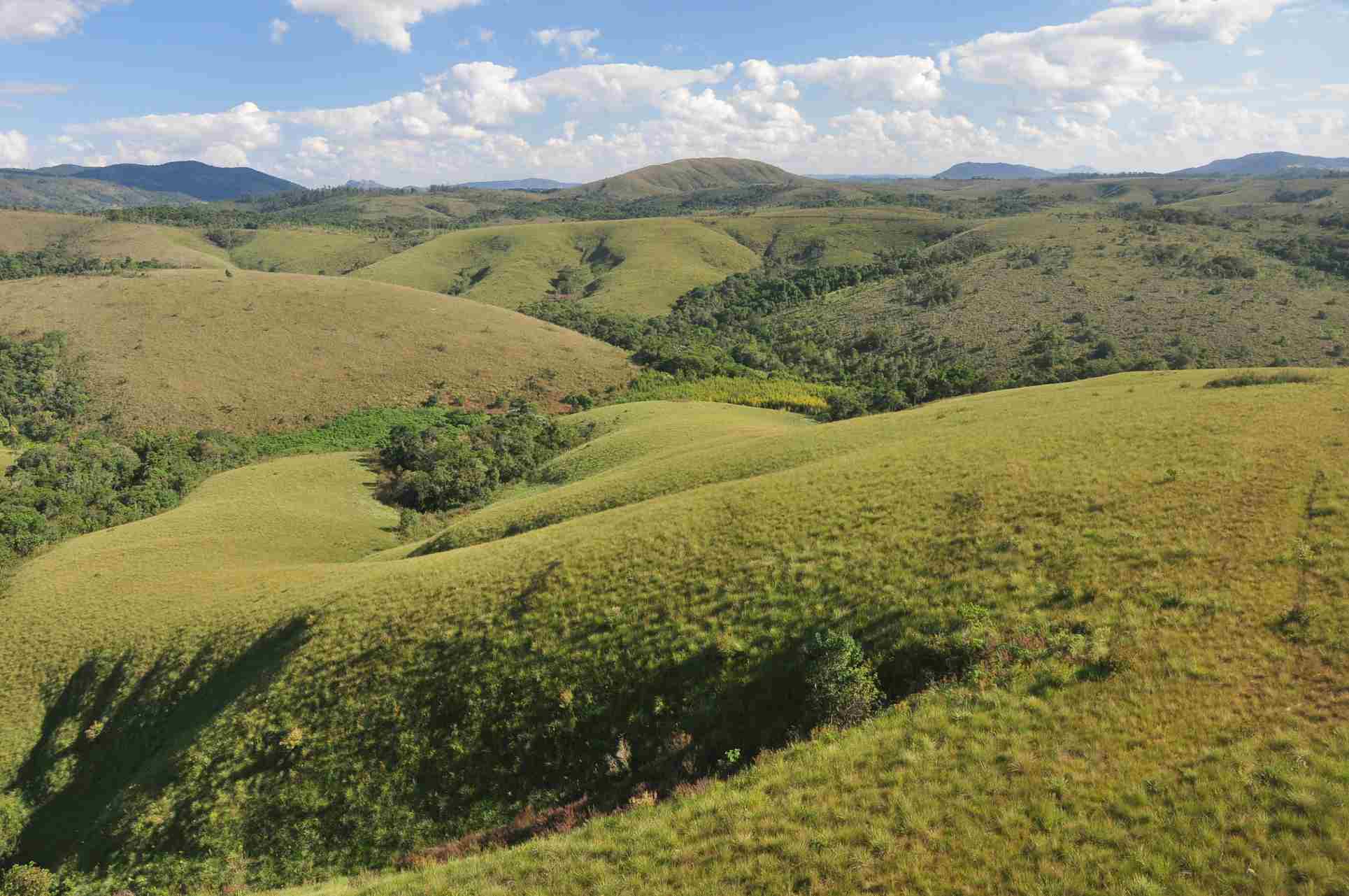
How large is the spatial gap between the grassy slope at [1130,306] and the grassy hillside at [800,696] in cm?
8697

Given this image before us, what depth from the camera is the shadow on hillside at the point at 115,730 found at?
23.2 meters

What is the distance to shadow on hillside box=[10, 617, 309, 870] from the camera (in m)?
23.2

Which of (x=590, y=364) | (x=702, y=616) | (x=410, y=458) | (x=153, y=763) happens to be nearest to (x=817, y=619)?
(x=702, y=616)

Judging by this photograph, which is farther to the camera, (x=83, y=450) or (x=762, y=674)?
(x=83, y=450)

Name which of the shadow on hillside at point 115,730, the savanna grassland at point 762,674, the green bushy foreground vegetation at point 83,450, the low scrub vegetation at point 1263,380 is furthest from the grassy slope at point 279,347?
the low scrub vegetation at point 1263,380

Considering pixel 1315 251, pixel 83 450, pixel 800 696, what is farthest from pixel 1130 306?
pixel 83 450

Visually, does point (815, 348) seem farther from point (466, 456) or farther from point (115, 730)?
point (115, 730)

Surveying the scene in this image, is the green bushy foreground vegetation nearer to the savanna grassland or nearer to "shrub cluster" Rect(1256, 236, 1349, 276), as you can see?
the savanna grassland

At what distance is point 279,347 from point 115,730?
108 meters

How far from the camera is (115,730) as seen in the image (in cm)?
2806

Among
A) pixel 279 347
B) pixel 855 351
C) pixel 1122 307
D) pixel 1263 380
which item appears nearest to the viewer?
pixel 1263 380

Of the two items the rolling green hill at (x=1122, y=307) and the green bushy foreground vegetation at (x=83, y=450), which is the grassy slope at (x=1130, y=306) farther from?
the green bushy foreground vegetation at (x=83, y=450)

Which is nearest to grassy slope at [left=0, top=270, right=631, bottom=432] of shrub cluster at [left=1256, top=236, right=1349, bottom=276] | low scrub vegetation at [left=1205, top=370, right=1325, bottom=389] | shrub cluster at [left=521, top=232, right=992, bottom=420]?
shrub cluster at [left=521, top=232, right=992, bottom=420]

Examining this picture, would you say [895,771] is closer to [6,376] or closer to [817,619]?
[817,619]
